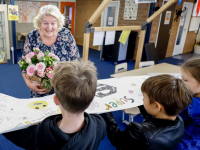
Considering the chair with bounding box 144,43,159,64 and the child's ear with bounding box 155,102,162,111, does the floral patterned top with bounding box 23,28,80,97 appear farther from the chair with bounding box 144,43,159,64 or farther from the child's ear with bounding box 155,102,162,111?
the chair with bounding box 144,43,159,64

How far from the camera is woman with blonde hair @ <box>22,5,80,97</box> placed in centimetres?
155

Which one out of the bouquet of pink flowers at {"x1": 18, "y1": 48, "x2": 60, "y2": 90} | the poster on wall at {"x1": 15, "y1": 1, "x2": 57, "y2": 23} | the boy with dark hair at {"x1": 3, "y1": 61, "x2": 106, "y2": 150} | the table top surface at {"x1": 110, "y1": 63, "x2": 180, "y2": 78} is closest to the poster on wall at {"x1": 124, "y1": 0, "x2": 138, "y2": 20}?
the table top surface at {"x1": 110, "y1": 63, "x2": 180, "y2": 78}

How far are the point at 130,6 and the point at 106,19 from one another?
1.18 meters

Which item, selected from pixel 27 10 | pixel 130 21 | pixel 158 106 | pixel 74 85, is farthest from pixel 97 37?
pixel 27 10

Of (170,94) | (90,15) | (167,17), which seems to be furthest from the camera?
(90,15)

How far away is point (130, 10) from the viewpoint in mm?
5184

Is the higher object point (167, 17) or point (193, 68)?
point (167, 17)

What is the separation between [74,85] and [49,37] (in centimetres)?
102

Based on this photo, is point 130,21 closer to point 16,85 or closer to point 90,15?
point 90,15

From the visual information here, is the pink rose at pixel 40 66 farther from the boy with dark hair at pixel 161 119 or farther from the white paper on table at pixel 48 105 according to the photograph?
the boy with dark hair at pixel 161 119

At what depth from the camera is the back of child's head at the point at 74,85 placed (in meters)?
0.74

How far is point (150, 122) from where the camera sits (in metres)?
0.97

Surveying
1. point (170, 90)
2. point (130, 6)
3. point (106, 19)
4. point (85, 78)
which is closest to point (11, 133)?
point (85, 78)

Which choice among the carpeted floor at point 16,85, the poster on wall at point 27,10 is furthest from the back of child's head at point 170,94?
the poster on wall at point 27,10
